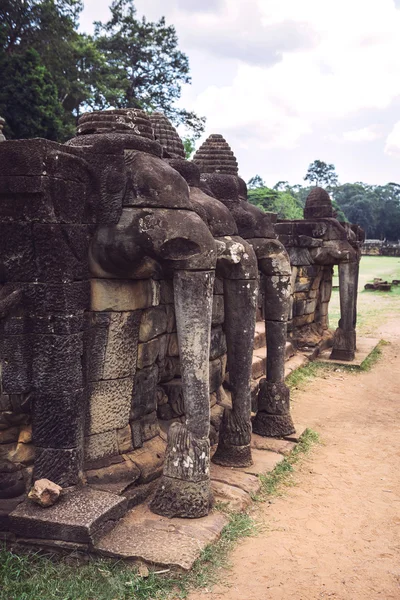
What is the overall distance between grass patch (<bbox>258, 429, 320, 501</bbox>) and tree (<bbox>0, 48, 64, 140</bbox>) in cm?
1683

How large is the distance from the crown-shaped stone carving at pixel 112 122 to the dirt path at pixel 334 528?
3.16 m

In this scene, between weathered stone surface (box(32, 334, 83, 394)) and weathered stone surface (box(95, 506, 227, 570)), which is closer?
weathered stone surface (box(95, 506, 227, 570))

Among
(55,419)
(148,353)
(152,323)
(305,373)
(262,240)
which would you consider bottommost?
(305,373)

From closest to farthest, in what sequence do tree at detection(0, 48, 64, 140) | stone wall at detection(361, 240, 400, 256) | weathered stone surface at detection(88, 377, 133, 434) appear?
weathered stone surface at detection(88, 377, 133, 434) → tree at detection(0, 48, 64, 140) → stone wall at detection(361, 240, 400, 256)

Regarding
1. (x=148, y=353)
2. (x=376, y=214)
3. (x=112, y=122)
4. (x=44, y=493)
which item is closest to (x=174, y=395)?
(x=148, y=353)

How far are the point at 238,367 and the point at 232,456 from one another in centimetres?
84

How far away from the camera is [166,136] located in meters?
5.79

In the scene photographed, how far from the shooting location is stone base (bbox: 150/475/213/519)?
4.18 metres

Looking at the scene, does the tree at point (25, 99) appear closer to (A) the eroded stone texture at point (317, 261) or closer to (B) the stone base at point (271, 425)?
(A) the eroded stone texture at point (317, 261)

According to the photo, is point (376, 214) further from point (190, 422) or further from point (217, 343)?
point (190, 422)

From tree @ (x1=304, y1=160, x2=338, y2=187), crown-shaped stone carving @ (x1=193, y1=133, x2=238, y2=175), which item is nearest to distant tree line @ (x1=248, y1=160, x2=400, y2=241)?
tree @ (x1=304, y1=160, x2=338, y2=187)

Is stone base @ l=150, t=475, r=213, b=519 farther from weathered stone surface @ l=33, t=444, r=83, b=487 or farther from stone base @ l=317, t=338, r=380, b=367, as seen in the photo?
stone base @ l=317, t=338, r=380, b=367

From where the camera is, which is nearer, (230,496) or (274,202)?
(230,496)

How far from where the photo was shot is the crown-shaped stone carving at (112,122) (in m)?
4.39
